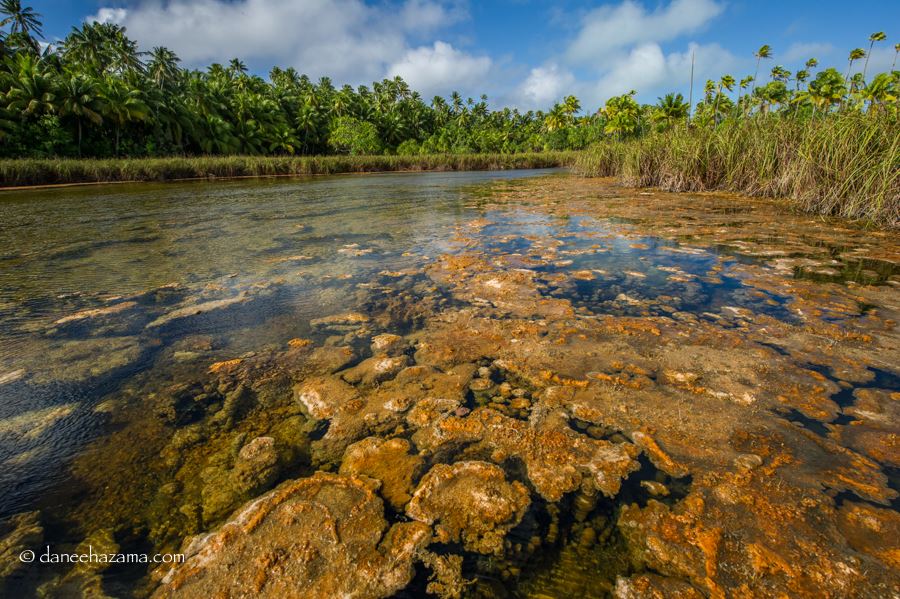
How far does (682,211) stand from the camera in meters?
6.53

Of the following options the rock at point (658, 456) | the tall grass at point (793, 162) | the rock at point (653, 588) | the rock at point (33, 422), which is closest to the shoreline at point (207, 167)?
the tall grass at point (793, 162)

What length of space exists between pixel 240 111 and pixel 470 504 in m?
45.0

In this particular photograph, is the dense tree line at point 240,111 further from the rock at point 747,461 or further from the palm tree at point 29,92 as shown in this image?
the rock at point 747,461

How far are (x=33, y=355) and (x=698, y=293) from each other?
4269 mm

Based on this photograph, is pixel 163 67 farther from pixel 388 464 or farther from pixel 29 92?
pixel 388 464

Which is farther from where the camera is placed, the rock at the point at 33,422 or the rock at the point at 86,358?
the rock at the point at 86,358

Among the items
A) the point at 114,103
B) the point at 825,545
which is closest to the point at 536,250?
the point at 825,545

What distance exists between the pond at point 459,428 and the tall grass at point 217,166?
63.5 feet

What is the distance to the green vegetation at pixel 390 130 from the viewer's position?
5617 millimetres

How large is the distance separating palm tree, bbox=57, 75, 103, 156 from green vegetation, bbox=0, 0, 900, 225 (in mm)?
78

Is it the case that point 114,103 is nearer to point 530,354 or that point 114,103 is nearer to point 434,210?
point 434,210

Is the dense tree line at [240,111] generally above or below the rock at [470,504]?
above

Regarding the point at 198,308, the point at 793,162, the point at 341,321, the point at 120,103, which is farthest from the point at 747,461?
the point at 120,103

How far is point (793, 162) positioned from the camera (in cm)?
634
